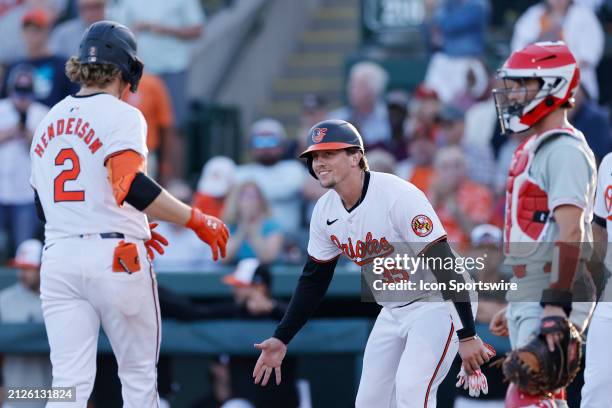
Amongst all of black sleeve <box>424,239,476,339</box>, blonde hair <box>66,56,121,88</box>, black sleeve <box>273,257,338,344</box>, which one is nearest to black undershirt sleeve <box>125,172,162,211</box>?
blonde hair <box>66,56,121,88</box>

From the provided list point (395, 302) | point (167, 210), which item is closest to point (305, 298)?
point (395, 302)

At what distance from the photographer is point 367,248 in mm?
6008

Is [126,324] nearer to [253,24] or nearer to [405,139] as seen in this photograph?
[405,139]

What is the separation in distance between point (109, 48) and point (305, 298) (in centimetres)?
162

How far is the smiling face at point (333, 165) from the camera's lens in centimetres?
586

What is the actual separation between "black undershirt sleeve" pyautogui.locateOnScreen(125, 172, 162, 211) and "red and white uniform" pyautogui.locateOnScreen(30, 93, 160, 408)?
0.18m

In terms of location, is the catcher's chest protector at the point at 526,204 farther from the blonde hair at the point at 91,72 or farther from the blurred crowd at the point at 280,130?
the blurred crowd at the point at 280,130

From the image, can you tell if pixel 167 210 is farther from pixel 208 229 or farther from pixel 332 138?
pixel 332 138

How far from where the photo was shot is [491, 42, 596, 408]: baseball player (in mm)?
5336

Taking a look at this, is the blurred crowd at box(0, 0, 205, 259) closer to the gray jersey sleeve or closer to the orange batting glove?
the orange batting glove

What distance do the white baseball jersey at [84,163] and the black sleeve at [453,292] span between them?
153 centimetres

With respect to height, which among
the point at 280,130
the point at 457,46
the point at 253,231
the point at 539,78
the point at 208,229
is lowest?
the point at 253,231

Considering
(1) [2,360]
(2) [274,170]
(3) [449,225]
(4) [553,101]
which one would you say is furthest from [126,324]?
(2) [274,170]

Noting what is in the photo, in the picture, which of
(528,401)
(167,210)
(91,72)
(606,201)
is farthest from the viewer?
(91,72)
